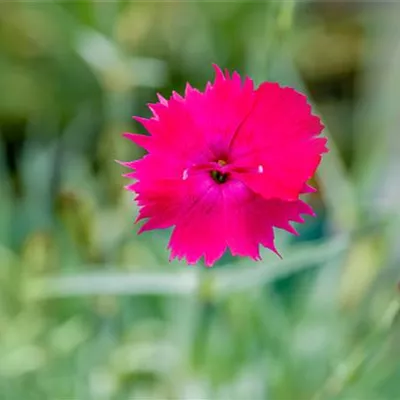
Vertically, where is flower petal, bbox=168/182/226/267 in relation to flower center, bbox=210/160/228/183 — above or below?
below

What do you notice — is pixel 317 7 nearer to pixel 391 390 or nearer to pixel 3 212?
pixel 3 212

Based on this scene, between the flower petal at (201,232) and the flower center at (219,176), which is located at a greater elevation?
the flower center at (219,176)

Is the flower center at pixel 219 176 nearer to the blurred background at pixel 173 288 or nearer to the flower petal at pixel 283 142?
the flower petal at pixel 283 142

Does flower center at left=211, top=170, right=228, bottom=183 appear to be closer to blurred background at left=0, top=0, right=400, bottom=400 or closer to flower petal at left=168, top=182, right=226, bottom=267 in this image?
flower petal at left=168, top=182, right=226, bottom=267

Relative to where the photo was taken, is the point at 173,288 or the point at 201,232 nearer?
the point at 201,232

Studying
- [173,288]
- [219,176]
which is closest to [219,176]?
[219,176]

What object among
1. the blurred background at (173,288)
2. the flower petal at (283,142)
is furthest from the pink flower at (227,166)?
the blurred background at (173,288)

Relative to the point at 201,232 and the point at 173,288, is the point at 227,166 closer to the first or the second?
the point at 201,232

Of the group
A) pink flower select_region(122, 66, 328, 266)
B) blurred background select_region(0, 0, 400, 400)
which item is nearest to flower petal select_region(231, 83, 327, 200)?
pink flower select_region(122, 66, 328, 266)
